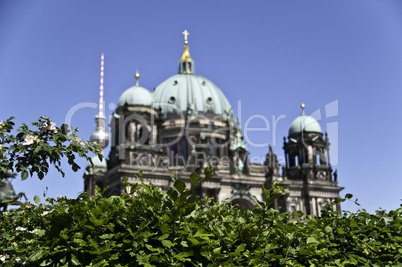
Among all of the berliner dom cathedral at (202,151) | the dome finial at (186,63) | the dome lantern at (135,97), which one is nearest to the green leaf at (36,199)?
the berliner dom cathedral at (202,151)

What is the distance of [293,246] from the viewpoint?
781 centimetres

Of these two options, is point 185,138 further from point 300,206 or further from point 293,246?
point 293,246

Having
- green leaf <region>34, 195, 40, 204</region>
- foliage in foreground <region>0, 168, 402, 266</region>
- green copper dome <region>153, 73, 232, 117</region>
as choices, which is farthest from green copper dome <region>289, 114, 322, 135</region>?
green leaf <region>34, 195, 40, 204</region>

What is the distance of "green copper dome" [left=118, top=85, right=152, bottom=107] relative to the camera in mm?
58500

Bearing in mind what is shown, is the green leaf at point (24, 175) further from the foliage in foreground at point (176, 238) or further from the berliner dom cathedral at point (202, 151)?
the berliner dom cathedral at point (202, 151)

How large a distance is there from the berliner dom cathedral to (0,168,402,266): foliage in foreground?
44.2 meters

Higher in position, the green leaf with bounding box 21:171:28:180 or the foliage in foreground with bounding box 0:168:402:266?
the green leaf with bounding box 21:171:28:180

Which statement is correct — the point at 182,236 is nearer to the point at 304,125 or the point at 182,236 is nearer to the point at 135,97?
the point at 135,97

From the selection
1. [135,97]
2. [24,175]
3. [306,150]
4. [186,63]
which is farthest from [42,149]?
[186,63]

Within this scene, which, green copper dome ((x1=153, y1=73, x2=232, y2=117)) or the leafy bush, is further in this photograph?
green copper dome ((x1=153, y1=73, x2=232, y2=117))

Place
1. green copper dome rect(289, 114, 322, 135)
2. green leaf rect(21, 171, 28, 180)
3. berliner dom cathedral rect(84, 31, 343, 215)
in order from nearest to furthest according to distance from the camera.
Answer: green leaf rect(21, 171, 28, 180)
berliner dom cathedral rect(84, 31, 343, 215)
green copper dome rect(289, 114, 322, 135)

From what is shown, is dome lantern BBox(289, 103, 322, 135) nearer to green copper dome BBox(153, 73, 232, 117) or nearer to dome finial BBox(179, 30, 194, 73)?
green copper dome BBox(153, 73, 232, 117)

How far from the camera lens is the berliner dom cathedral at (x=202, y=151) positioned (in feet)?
181

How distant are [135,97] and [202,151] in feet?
34.0
